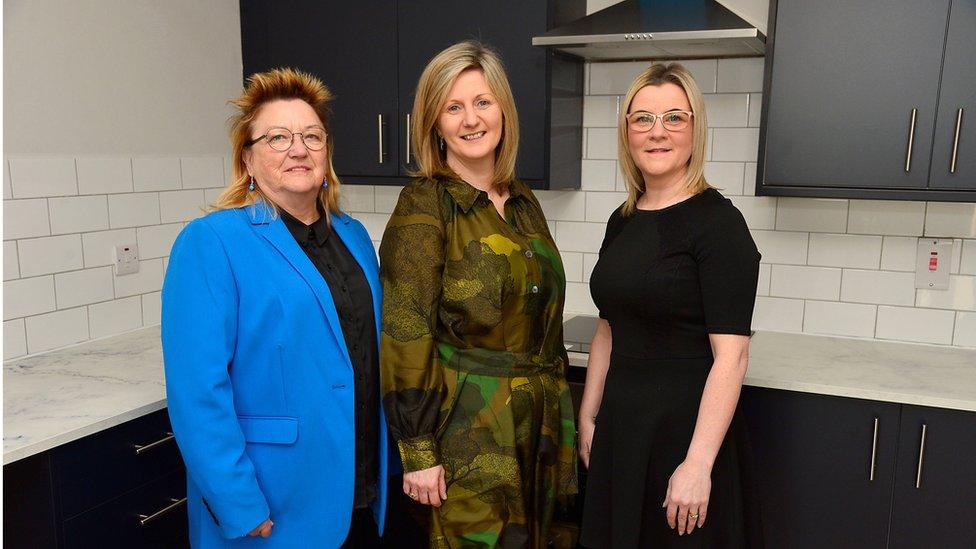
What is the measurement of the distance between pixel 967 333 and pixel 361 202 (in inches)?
88.0

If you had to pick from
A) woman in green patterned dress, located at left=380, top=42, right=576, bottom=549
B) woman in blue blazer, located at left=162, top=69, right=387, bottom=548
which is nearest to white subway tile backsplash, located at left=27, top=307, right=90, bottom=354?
woman in blue blazer, located at left=162, top=69, right=387, bottom=548

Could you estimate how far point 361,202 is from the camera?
3.21m

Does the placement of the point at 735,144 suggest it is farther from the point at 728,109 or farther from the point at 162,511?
the point at 162,511

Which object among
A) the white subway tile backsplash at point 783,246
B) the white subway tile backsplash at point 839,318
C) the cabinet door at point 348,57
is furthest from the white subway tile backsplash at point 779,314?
the cabinet door at point 348,57

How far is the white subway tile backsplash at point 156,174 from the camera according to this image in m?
2.56

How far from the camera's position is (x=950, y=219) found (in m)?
2.45

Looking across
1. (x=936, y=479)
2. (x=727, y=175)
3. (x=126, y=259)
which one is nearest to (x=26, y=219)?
(x=126, y=259)

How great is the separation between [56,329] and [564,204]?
1.74 metres

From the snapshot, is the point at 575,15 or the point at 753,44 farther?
the point at 575,15

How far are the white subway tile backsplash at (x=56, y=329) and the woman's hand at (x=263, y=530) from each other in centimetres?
108

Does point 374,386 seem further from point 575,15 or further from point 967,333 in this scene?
point 967,333

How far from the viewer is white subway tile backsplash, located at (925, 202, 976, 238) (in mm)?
2430

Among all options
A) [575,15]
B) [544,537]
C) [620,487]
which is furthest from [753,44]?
[544,537]

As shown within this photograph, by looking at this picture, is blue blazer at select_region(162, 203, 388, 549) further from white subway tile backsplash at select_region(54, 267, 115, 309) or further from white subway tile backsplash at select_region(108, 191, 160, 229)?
white subway tile backsplash at select_region(108, 191, 160, 229)
